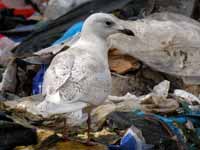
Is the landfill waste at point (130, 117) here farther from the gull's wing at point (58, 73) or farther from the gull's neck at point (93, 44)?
the gull's neck at point (93, 44)

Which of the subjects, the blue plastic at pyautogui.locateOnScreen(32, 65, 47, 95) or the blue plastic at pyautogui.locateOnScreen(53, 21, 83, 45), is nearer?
the blue plastic at pyautogui.locateOnScreen(32, 65, 47, 95)

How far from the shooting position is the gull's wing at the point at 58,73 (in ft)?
12.4

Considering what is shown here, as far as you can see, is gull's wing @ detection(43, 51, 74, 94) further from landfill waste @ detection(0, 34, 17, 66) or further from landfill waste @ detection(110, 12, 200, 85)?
landfill waste @ detection(0, 34, 17, 66)

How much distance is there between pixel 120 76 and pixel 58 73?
1339mm

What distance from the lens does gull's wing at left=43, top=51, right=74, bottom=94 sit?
12.4ft

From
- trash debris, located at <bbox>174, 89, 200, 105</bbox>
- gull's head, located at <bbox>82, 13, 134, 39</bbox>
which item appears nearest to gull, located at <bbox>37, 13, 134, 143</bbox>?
gull's head, located at <bbox>82, 13, 134, 39</bbox>

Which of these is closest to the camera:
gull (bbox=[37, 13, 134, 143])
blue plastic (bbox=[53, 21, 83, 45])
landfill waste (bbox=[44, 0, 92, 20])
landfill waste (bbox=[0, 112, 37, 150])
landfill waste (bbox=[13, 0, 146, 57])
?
gull (bbox=[37, 13, 134, 143])

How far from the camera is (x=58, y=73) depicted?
3.84m

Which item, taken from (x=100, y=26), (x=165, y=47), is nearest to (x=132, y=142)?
(x=100, y=26)

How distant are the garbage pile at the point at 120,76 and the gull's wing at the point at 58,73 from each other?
156mm

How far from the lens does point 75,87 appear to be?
3.73 m

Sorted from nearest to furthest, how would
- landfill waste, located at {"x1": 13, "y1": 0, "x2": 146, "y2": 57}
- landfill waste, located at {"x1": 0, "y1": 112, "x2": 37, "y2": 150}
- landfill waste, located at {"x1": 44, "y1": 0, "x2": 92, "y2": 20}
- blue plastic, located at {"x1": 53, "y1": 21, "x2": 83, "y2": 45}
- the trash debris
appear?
landfill waste, located at {"x1": 0, "y1": 112, "x2": 37, "y2": 150} < the trash debris < blue plastic, located at {"x1": 53, "y1": 21, "x2": 83, "y2": 45} < landfill waste, located at {"x1": 13, "y1": 0, "x2": 146, "y2": 57} < landfill waste, located at {"x1": 44, "y1": 0, "x2": 92, "y2": 20}

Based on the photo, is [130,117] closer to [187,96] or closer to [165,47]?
[187,96]

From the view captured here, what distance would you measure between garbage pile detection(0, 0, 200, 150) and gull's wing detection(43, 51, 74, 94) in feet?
0.51
